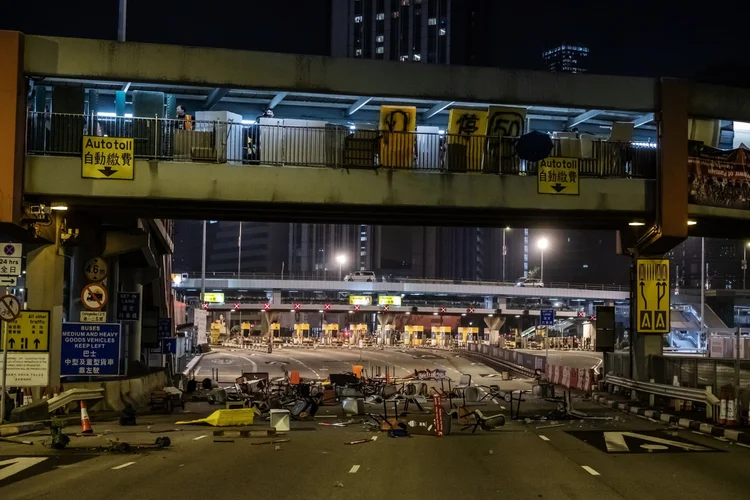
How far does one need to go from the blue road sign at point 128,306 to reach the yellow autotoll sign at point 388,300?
219ft

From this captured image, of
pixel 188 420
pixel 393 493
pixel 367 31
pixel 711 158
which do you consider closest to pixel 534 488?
pixel 393 493

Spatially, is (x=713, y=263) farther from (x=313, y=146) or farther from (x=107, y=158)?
(x=107, y=158)

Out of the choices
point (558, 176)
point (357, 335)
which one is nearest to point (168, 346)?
point (558, 176)

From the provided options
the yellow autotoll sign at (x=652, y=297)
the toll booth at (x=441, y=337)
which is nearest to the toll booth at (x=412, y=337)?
the toll booth at (x=441, y=337)

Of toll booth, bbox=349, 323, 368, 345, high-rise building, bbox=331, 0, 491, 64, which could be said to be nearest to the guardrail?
toll booth, bbox=349, 323, 368, 345

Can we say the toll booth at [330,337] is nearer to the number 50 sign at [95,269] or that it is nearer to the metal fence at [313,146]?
the number 50 sign at [95,269]

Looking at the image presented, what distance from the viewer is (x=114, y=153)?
22531 mm

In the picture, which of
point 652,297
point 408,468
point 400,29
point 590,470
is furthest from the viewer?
point 400,29

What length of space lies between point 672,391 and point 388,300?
74216 mm

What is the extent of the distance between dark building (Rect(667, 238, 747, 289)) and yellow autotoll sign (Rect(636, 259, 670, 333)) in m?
117

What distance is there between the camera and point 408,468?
13.9m

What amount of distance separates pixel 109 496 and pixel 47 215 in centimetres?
1336

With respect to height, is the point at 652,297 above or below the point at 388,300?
above

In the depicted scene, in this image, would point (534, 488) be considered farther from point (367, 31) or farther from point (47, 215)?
point (367, 31)
